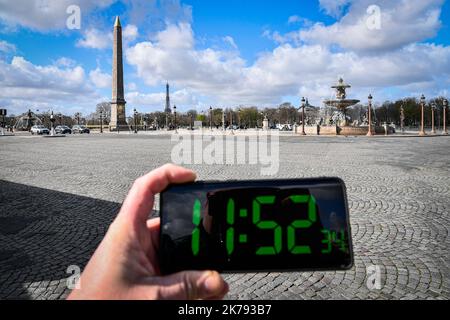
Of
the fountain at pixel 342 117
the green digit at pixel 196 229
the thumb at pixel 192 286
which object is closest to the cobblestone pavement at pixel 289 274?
the green digit at pixel 196 229

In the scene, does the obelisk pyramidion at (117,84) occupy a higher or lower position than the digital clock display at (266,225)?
higher

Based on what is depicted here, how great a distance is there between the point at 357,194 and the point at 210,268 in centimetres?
754

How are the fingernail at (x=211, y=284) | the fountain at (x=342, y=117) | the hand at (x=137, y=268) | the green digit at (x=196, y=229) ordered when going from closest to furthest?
the hand at (x=137, y=268)
the fingernail at (x=211, y=284)
the green digit at (x=196, y=229)
the fountain at (x=342, y=117)

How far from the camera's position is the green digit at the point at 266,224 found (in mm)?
1720

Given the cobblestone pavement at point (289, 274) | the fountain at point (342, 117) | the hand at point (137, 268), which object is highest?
the fountain at point (342, 117)

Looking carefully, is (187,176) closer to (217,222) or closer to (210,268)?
(217,222)

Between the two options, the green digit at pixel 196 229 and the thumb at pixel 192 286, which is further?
the green digit at pixel 196 229

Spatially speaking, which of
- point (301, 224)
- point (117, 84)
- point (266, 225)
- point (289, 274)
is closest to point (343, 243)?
point (301, 224)

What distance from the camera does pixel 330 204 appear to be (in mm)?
1718

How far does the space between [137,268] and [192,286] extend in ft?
0.83

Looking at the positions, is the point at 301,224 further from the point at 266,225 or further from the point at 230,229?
the point at 230,229

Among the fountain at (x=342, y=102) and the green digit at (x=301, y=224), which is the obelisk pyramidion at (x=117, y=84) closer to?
the fountain at (x=342, y=102)
